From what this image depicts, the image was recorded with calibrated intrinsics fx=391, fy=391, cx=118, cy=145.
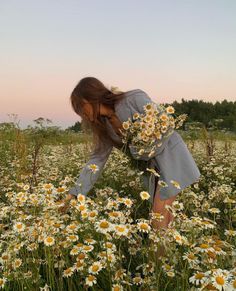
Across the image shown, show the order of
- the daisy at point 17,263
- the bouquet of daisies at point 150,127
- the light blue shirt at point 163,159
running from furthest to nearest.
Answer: the light blue shirt at point 163,159 < the bouquet of daisies at point 150,127 < the daisy at point 17,263

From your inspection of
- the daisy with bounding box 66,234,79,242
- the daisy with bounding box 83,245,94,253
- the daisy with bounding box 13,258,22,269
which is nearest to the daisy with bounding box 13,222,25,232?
the daisy with bounding box 13,258,22,269

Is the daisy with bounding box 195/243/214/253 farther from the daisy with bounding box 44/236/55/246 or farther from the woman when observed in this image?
the woman

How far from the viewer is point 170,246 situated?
1891mm

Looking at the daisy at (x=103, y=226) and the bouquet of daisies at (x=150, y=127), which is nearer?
the daisy at (x=103, y=226)

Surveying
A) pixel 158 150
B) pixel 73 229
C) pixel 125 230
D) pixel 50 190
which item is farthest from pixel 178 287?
pixel 158 150

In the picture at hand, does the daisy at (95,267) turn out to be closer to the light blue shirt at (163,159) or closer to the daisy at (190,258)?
the daisy at (190,258)

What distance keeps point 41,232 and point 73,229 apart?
173 millimetres

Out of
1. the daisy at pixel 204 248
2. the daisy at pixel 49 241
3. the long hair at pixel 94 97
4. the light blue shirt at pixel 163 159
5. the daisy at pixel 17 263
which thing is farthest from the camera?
the long hair at pixel 94 97

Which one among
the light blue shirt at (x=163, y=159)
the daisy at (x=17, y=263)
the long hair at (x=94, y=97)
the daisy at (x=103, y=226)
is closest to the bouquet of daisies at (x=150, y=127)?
the light blue shirt at (x=163, y=159)

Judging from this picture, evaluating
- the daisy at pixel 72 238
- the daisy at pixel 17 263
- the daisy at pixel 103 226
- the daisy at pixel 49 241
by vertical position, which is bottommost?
the daisy at pixel 17 263

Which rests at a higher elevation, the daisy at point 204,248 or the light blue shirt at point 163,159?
the light blue shirt at point 163,159

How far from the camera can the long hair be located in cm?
312

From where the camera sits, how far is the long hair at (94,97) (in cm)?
312

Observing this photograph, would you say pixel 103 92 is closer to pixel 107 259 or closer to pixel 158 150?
pixel 158 150
